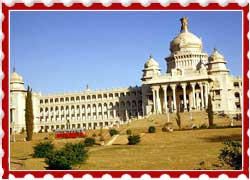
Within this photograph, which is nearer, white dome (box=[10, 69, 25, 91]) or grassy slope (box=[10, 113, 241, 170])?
grassy slope (box=[10, 113, 241, 170])

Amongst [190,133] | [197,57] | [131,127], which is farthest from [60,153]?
[197,57]

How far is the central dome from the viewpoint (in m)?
72.6

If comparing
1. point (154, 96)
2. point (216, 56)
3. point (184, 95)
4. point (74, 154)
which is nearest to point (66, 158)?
point (74, 154)

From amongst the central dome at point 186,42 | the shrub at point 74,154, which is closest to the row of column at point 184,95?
the central dome at point 186,42

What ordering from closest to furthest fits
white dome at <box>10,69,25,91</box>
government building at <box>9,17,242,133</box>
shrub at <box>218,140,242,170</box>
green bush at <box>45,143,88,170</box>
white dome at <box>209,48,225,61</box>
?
1. shrub at <box>218,140,242,170</box>
2. green bush at <box>45,143,88,170</box>
3. government building at <box>9,17,242,133</box>
4. white dome at <box>209,48,225,61</box>
5. white dome at <box>10,69,25,91</box>

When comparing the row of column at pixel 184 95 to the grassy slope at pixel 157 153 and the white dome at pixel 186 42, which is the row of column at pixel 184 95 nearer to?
the white dome at pixel 186 42

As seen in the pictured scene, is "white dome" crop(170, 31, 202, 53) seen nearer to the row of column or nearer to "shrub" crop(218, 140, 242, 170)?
the row of column

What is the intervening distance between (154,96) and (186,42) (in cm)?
1069

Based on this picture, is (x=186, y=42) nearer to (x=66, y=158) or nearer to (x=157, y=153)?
(x=157, y=153)

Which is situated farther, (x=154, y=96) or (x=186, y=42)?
(x=186, y=42)

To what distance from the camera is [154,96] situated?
66500 mm

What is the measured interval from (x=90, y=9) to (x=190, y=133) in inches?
946

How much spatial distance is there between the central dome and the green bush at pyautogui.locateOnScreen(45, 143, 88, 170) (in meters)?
50.1

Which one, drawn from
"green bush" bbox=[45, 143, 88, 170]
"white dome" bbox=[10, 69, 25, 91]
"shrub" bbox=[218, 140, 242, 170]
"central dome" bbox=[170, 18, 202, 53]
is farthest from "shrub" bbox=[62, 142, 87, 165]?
"central dome" bbox=[170, 18, 202, 53]
